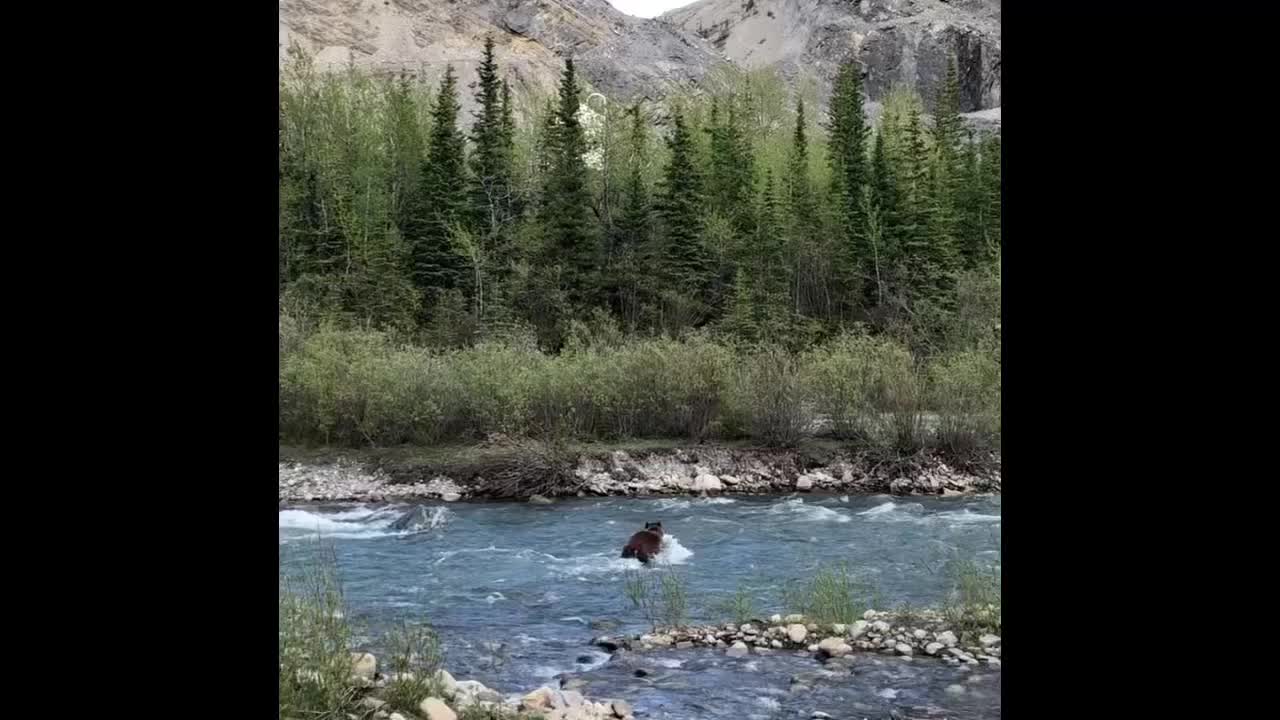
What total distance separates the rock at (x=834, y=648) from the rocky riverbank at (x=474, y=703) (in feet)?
3.47

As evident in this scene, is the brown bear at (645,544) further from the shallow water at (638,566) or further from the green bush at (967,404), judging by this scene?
the green bush at (967,404)

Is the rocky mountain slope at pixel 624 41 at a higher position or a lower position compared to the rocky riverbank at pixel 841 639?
higher

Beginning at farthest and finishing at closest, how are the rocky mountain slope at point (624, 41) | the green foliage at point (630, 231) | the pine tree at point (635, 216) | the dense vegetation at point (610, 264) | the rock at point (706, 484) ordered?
1. the rocky mountain slope at point (624, 41)
2. the pine tree at point (635, 216)
3. the green foliage at point (630, 231)
4. the dense vegetation at point (610, 264)
5. the rock at point (706, 484)

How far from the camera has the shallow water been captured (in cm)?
420

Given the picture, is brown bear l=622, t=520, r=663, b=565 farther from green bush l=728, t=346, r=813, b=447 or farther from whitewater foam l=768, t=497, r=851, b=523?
green bush l=728, t=346, r=813, b=447

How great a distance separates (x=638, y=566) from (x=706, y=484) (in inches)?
95.8

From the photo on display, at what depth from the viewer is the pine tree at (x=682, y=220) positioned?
47.8ft

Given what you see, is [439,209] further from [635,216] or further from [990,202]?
[990,202]

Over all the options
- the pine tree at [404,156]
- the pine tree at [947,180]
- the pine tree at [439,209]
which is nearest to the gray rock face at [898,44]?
the pine tree at [947,180]

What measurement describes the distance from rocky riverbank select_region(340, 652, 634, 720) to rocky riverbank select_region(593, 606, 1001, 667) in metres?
0.89

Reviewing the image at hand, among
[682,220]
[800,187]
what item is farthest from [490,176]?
[800,187]

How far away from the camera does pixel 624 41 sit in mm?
29906
